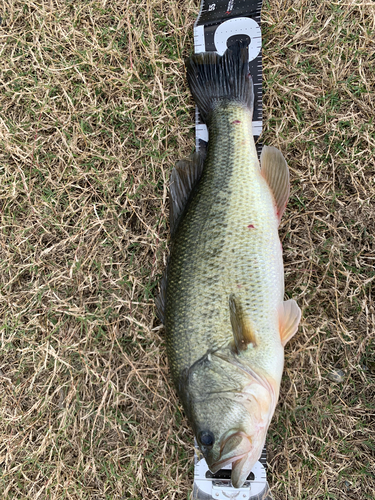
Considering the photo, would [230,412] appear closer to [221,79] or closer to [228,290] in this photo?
[228,290]

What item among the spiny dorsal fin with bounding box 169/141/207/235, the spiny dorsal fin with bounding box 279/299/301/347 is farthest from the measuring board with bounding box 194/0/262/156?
the spiny dorsal fin with bounding box 279/299/301/347

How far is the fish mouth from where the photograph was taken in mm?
1582

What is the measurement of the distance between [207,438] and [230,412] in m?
0.17

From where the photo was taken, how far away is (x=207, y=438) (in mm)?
1626

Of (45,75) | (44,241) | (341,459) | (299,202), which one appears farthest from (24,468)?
(45,75)

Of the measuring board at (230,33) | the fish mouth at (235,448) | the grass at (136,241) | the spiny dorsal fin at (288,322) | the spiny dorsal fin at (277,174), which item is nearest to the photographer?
the fish mouth at (235,448)

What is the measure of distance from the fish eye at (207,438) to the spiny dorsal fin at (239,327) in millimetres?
419

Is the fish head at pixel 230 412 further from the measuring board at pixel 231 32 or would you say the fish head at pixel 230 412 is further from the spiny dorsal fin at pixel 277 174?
the measuring board at pixel 231 32

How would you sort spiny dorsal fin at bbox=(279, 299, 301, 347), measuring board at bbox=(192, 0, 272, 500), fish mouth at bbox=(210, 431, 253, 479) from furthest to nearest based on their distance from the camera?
measuring board at bbox=(192, 0, 272, 500), spiny dorsal fin at bbox=(279, 299, 301, 347), fish mouth at bbox=(210, 431, 253, 479)

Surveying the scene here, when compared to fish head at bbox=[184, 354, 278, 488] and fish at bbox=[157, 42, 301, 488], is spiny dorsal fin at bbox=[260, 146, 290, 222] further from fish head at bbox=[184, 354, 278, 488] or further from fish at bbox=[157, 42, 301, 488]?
fish head at bbox=[184, 354, 278, 488]

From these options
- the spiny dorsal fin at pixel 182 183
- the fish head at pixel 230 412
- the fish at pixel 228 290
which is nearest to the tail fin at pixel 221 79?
the fish at pixel 228 290

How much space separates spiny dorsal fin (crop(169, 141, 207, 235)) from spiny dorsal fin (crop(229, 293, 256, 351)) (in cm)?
57

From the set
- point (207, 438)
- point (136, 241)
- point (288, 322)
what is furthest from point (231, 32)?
point (207, 438)

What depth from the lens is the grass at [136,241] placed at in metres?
2.17
